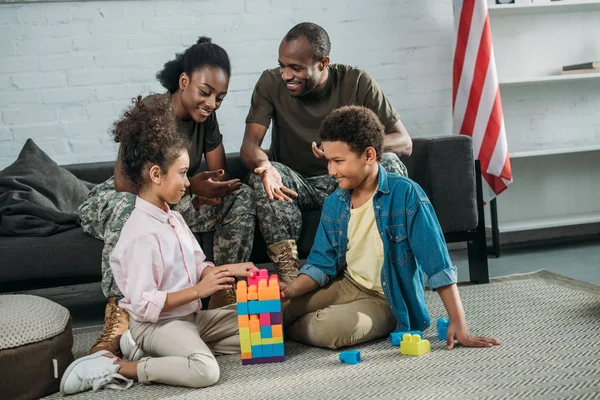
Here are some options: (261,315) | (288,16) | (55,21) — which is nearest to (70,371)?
(261,315)

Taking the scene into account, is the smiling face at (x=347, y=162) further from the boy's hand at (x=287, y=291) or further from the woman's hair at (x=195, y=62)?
the woman's hair at (x=195, y=62)

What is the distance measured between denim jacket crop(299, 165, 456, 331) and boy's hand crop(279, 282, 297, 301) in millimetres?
75

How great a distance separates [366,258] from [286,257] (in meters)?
0.41

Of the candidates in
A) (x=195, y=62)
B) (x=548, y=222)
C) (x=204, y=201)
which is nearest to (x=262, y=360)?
(x=204, y=201)

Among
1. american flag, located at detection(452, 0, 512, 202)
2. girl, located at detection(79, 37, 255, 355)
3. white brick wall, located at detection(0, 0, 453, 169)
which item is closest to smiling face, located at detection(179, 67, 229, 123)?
girl, located at detection(79, 37, 255, 355)

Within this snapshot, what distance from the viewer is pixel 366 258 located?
7.73 ft

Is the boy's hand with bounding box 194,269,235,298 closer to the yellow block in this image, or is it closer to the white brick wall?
the yellow block

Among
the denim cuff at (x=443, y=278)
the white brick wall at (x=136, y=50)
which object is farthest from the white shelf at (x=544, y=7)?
the denim cuff at (x=443, y=278)

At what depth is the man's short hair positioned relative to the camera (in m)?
2.82

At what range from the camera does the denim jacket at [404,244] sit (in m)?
2.23

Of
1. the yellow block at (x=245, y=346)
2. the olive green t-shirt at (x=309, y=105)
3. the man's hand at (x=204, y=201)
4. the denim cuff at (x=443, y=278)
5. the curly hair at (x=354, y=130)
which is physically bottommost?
the yellow block at (x=245, y=346)

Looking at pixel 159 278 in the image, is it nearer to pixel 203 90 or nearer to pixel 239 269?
pixel 239 269

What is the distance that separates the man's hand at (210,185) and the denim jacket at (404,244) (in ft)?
1.32

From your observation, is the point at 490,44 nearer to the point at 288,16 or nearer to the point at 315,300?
the point at 288,16
